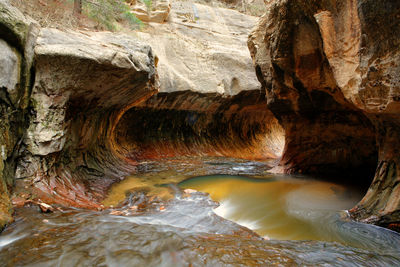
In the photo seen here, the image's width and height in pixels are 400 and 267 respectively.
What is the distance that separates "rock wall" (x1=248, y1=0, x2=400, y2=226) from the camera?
10.5 feet

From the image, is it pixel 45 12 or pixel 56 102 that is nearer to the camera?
pixel 56 102

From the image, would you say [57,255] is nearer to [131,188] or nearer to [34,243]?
[34,243]

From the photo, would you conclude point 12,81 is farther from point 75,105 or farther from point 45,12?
point 45,12

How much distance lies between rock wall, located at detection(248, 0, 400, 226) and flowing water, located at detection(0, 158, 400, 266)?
2.87 feet

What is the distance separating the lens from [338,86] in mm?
4188

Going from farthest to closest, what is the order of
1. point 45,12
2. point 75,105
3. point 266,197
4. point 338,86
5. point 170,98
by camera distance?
point 170,98 → point 45,12 → point 75,105 → point 266,197 → point 338,86

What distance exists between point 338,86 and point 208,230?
3.04m

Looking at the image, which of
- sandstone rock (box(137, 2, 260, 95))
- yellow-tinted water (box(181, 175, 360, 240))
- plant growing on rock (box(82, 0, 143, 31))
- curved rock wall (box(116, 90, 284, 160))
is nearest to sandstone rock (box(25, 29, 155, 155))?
yellow-tinted water (box(181, 175, 360, 240))

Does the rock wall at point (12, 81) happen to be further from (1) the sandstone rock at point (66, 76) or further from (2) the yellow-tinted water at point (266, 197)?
(2) the yellow-tinted water at point (266, 197)

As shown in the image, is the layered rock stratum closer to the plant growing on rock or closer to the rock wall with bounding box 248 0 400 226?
the rock wall with bounding box 248 0 400 226

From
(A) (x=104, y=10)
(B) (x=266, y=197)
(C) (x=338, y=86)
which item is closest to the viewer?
(C) (x=338, y=86)

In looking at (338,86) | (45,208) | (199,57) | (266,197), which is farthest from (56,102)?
(199,57)

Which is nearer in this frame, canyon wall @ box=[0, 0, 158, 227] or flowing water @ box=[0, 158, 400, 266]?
flowing water @ box=[0, 158, 400, 266]

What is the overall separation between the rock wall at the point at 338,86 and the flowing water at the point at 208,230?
873mm
